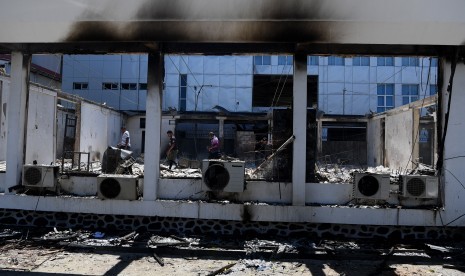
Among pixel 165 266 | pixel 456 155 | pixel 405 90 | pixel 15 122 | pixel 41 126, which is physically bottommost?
pixel 165 266

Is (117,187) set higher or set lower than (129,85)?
lower

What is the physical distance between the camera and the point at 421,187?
6.90 metres

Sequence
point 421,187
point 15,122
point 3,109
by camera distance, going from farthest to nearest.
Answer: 1. point 3,109
2. point 15,122
3. point 421,187

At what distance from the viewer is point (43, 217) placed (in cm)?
743

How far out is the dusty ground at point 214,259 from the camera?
18.1 feet

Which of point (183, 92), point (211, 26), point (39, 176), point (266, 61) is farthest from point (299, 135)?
point (183, 92)

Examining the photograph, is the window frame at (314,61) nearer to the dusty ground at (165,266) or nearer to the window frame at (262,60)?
the window frame at (262,60)

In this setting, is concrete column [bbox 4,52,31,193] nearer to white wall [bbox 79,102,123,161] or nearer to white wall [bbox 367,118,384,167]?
Result: white wall [bbox 79,102,123,161]

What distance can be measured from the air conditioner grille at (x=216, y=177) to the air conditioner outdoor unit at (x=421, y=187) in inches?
135

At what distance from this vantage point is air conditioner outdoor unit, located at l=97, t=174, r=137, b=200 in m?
7.14

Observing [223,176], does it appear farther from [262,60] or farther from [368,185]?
[262,60]

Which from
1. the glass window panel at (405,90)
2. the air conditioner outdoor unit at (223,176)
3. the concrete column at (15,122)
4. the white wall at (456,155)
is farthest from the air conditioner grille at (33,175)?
the glass window panel at (405,90)

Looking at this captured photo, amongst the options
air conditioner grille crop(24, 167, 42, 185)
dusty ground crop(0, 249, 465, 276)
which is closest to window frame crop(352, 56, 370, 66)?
dusty ground crop(0, 249, 465, 276)

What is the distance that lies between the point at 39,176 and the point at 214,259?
4027 mm
